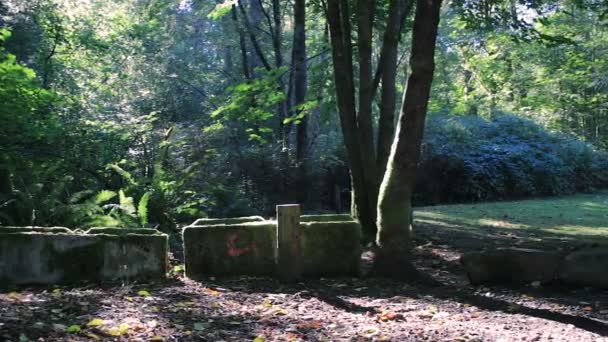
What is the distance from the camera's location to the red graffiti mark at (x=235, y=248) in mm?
7395

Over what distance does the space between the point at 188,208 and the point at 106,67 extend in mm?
14428

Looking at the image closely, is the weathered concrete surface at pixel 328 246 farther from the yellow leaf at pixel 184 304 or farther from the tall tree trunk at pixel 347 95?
the tall tree trunk at pixel 347 95

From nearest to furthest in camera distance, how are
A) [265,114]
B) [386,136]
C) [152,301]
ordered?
[152,301], [386,136], [265,114]

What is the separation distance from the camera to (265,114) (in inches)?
437

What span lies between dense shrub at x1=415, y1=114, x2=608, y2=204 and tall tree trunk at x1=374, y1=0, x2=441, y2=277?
12556 millimetres

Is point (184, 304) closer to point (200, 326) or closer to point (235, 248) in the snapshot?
point (200, 326)

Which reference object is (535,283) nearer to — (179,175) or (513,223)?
(513,223)

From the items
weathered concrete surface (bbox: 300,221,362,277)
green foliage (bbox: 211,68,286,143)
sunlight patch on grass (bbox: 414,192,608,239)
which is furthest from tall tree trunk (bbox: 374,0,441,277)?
sunlight patch on grass (bbox: 414,192,608,239)

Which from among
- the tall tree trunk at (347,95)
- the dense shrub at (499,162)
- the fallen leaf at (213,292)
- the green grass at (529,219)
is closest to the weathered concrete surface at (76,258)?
the fallen leaf at (213,292)

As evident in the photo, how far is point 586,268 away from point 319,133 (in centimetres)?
1408

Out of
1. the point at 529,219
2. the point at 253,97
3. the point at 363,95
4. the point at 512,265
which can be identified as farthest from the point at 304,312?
the point at 529,219

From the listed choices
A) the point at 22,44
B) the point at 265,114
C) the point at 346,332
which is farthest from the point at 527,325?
the point at 22,44

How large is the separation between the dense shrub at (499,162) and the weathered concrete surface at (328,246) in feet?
42.3

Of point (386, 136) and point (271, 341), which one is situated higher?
point (386, 136)
